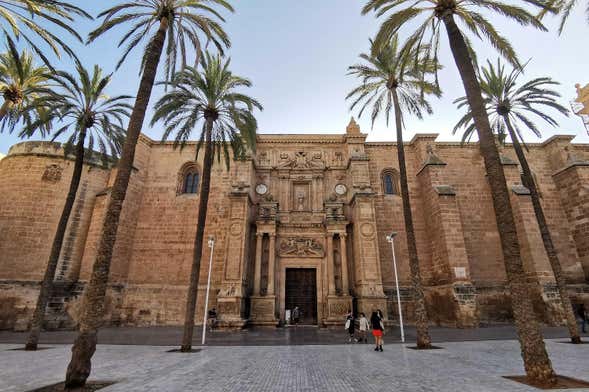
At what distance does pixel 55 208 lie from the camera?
18078 mm

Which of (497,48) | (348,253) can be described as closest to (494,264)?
(348,253)

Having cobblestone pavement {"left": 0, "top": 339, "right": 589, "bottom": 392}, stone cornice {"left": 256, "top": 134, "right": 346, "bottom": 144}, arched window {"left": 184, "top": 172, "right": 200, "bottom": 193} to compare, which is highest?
stone cornice {"left": 256, "top": 134, "right": 346, "bottom": 144}

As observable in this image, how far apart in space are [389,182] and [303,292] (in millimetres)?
11007

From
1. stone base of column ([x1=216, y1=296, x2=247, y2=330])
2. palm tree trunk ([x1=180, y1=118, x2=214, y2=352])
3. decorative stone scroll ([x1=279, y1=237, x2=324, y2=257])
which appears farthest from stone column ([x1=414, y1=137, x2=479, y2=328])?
palm tree trunk ([x1=180, y1=118, x2=214, y2=352])

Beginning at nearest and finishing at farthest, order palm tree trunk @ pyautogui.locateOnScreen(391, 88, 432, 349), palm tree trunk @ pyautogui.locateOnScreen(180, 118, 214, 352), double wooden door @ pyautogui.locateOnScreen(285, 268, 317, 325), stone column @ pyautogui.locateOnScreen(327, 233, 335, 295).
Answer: palm tree trunk @ pyautogui.locateOnScreen(180, 118, 214, 352) → palm tree trunk @ pyautogui.locateOnScreen(391, 88, 432, 349) → stone column @ pyautogui.locateOnScreen(327, 233, 335, 295) → double wooden door @ pyautogui.locateOnScreen(285, 268, 317, 325)

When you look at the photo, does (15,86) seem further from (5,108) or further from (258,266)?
(258,266)

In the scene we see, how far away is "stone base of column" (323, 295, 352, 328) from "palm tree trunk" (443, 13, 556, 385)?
40.1 feet

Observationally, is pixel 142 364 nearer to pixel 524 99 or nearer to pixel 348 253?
→ pixel 348 253

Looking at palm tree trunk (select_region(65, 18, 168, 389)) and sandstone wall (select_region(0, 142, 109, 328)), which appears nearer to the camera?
palm tree trunk (select_region(65, 18, 168, 389))

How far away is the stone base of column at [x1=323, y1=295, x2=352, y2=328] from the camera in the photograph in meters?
17.1

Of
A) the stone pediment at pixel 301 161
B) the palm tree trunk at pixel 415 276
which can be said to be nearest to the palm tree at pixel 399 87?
the palm tree trunk at pixel 415 276

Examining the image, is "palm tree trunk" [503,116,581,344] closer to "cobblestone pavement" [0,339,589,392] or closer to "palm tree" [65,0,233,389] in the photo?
"cobblestone pavement" [0,339,589,392]

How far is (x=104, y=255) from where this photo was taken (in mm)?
6441

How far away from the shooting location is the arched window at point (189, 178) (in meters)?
22.2
